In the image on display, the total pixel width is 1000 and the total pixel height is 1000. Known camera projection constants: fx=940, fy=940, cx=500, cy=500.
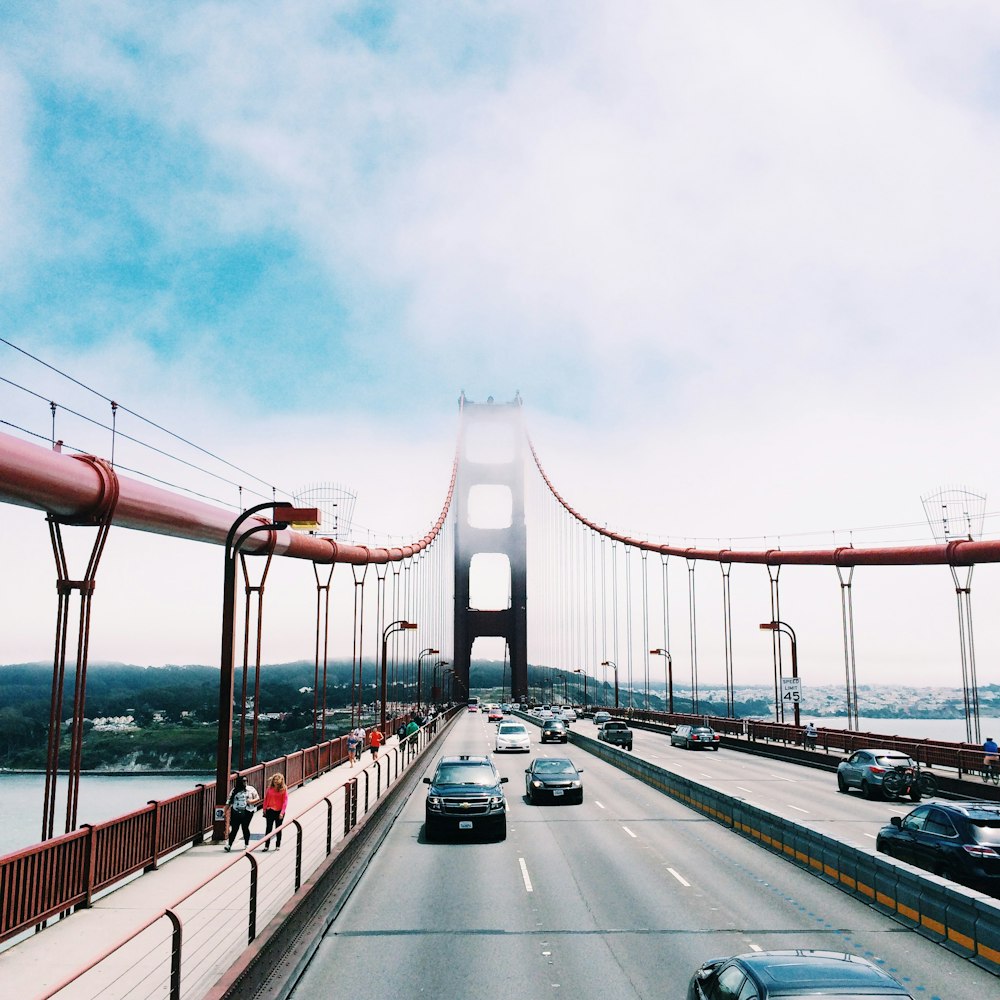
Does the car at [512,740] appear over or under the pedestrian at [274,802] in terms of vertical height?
under

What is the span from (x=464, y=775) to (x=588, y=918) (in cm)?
887

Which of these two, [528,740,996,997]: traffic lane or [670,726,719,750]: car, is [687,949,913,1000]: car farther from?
[670,726,719,750]: car

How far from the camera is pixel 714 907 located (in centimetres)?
1314

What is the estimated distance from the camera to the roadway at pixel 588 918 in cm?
1005

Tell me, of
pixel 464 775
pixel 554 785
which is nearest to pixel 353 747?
pixel 554 785

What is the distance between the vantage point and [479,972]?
33.7ft

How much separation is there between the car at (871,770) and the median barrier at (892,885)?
8.81 m

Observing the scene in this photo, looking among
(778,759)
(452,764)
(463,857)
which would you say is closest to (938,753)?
(778,759)

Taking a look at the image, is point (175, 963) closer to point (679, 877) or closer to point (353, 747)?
point (679, 877)

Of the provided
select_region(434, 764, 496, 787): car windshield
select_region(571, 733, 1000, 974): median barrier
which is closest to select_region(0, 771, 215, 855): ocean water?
select_region(434, 764, 496, 787): car windshield

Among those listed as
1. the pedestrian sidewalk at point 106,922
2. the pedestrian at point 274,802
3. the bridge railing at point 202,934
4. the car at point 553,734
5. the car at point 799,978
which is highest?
the car at point 799,978

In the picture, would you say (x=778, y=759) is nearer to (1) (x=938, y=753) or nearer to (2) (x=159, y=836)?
(1) (x=938, y=753)

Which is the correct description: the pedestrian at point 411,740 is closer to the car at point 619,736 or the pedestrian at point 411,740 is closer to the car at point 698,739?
the car at point 619,736

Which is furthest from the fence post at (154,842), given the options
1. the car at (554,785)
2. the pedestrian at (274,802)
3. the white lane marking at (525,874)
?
the car at (554,785)
